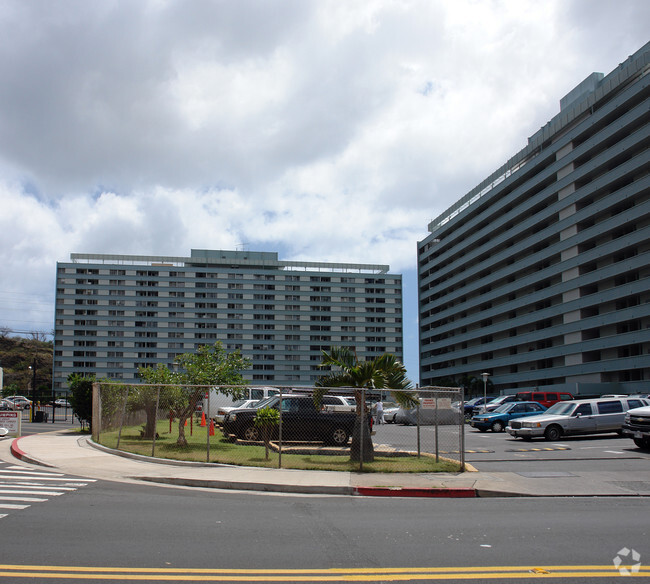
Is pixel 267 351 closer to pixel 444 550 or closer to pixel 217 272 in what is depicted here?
pixel 217 272

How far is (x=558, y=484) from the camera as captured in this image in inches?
515

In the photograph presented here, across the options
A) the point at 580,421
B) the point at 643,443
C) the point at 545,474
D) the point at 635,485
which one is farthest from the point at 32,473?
the point at 580,421

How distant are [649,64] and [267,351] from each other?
9041 centimetres

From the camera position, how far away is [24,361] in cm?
12256

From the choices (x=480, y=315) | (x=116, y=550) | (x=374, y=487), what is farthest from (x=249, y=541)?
(x=480, y=315)

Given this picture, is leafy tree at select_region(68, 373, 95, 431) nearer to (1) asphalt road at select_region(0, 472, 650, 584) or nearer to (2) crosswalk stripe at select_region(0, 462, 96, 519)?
(2) crosswalk stripe at select_region(0, 462, 96, 519)

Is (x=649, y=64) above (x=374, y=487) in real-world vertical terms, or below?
above

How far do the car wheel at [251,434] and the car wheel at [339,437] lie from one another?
238 cm

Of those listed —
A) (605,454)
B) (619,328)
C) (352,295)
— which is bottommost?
(605,454)

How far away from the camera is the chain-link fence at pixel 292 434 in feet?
49.4

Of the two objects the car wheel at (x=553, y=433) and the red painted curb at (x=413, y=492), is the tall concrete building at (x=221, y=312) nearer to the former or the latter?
the car wheel at (x=553, y=433)

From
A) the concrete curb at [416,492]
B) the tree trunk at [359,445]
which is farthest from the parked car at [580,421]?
the concrete curb at [416,492]

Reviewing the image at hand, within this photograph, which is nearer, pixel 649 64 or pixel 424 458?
pixel 424 458

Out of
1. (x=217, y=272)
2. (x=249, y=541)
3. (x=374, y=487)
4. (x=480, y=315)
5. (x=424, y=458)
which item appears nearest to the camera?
(x=249, y=541)
